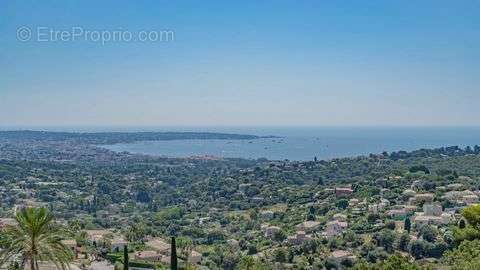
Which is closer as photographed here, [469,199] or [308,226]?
[308,226]

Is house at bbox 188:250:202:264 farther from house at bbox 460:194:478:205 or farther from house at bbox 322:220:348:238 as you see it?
house at bbox 460:194:478:205

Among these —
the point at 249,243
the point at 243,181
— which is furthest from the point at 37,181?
the point at 249,243

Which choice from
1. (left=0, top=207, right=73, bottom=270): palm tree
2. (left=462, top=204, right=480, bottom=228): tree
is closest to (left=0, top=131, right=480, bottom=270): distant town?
(left=462, top=204, right=480, bottom=228): tree

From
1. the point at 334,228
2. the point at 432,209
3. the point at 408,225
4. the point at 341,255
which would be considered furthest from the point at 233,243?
the point at 432,209

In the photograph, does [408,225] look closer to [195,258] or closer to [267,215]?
[195,258]

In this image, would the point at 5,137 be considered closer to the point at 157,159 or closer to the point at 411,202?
the point at 157,159

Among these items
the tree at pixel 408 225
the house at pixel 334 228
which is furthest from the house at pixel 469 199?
the house at pixel 334 228

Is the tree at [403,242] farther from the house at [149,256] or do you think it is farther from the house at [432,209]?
the house at [149,256]
